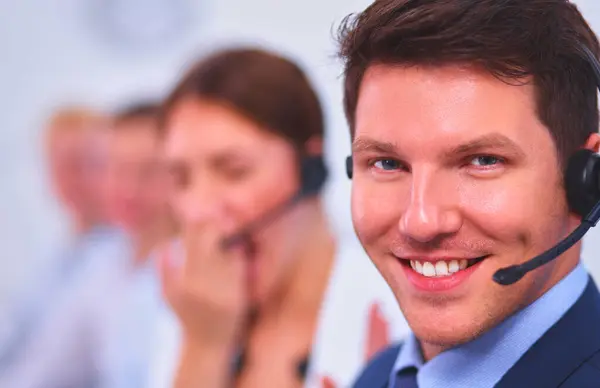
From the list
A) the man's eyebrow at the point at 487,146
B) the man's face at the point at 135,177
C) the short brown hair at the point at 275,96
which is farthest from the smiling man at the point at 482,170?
the man's face at the point at 135,177

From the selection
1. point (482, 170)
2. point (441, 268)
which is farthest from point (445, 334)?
point (482, 170)

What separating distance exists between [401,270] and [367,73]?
23 centimetres

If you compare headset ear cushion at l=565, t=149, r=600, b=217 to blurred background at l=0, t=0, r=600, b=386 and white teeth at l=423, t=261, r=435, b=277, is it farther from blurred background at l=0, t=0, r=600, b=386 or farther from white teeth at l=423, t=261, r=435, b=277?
blurred background at l=0, t=0, r=600, b=386

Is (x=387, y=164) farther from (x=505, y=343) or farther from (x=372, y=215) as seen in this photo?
(x=505, y=343)

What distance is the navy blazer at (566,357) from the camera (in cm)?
87

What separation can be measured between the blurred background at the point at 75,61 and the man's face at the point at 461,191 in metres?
0.74

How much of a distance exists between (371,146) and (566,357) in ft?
1.02

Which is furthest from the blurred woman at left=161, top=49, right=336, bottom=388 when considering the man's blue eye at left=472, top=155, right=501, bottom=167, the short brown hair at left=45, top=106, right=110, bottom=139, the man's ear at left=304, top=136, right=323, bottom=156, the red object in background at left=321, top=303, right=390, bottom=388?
the man's blue eye at left=472, top=155, right=501, bottom=167

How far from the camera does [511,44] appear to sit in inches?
33.4

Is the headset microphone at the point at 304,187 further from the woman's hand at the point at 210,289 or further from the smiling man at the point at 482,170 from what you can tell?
the smiling man at the point at 482,170

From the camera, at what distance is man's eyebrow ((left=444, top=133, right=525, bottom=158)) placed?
0.85 meters

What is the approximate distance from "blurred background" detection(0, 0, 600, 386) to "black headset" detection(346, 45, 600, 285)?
0.81m

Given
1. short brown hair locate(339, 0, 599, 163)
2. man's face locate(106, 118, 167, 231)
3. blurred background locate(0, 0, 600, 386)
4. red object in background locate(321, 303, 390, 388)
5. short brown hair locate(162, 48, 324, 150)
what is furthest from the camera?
man's face locate(106, 118, 167, 231)

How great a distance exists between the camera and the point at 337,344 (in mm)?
1542
